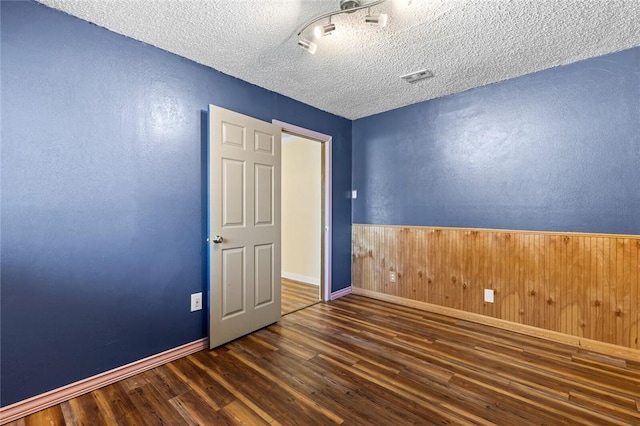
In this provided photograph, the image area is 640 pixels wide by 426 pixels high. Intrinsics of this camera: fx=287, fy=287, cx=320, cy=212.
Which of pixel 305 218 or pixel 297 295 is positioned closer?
pixel 297 295

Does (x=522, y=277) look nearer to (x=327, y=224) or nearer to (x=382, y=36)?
(x=327, y=224)

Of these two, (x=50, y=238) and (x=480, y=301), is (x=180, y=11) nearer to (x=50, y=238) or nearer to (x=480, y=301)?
(x=50, y=238)

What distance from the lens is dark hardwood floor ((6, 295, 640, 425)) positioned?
1.64 m

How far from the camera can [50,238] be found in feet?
5.83

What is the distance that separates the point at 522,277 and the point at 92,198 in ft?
12.0

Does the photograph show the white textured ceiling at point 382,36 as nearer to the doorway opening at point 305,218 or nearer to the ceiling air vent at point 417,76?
the ceiling air vent at point 417,76

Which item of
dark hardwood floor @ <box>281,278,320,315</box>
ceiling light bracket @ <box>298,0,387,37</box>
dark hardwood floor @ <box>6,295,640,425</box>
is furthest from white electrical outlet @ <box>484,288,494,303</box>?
ceiling light bracket @ <box>298,0,387,37</box>

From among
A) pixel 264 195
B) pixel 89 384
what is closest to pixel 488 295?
pixel 264 195

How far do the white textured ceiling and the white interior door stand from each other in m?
0.54

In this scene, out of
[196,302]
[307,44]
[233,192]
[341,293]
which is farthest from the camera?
[341,293]

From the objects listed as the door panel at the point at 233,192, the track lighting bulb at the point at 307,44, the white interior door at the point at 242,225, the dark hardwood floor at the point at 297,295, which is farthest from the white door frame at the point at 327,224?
the track lighting bulb at the point at 307,44

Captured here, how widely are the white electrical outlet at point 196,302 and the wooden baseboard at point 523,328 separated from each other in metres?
2.26

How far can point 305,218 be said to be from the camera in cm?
471

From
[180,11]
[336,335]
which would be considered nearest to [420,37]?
[180,11]
